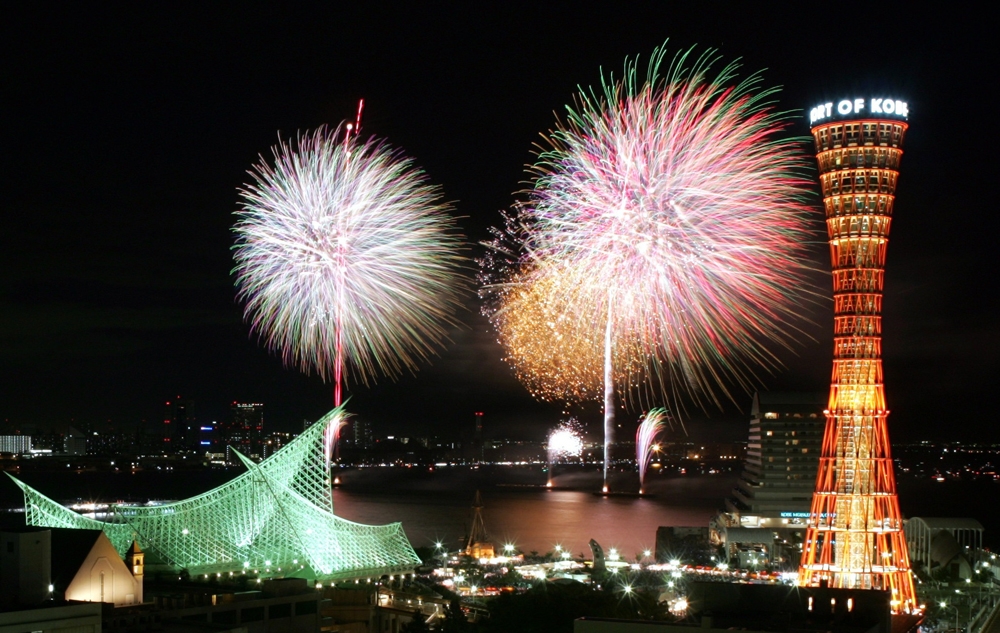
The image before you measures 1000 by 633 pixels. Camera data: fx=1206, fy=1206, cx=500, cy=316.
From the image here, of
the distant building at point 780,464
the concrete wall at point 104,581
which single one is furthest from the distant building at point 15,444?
the concrete wall at point 104,581

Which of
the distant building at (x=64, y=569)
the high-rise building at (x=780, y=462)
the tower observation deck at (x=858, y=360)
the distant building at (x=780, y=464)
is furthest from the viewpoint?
the high-rise building at (x=780, y=462)

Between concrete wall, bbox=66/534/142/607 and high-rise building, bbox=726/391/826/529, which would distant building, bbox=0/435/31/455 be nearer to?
high-rise building, bbox=726/391/826/529


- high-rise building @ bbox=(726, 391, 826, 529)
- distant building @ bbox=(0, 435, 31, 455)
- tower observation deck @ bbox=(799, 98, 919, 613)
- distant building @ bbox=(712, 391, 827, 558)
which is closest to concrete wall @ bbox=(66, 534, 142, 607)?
tower observation deck @ bbox=(799, 98, 919, 613)

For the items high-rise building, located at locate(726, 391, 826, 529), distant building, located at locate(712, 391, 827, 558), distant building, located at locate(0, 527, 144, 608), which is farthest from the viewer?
high-rise building, located at locate(726, 391, 826, 529)

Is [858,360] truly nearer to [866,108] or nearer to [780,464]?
[866,108]

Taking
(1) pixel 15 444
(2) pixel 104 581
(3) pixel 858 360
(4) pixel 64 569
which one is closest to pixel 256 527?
(2) pixel 104 581

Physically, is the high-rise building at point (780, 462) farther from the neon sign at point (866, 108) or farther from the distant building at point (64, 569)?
the distant building at point (64, 569)

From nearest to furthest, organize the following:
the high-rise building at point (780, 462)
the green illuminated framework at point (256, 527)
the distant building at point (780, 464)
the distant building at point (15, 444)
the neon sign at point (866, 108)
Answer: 1. the neon sign at point (866, 108)
2. the green illuminated framework at point (256, 527)
3. the distant building at point (780, 464)
4. the high-rise building at point (780, 462)
5. the distant building at point (15, 444)
